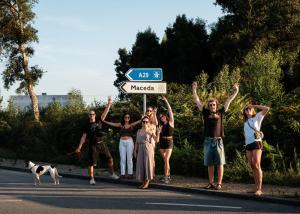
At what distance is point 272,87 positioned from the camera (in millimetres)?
20781

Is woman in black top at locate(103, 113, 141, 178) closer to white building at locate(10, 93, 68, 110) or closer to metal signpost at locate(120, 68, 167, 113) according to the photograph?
metal signpost at locate(120, 68, 167, 113)

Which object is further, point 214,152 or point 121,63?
point 121,63

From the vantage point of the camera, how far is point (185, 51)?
47375 millimetres

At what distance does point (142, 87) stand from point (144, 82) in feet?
0.52

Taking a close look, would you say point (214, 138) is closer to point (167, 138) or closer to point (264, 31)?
point (167, 138)

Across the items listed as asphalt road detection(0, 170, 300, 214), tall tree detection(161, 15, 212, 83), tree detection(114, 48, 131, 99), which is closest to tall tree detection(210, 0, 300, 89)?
tall tree detection(161, 15, 212, 83)

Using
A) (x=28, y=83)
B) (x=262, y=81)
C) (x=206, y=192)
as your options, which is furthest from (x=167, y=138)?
(x=28, y=83)

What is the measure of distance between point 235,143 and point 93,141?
4103mm

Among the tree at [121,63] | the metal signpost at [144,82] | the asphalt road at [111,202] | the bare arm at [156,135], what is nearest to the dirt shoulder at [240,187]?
the asphalt road at [111,202]

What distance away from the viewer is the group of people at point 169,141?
12.3 meters

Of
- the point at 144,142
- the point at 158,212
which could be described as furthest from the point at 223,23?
the point at 158,212

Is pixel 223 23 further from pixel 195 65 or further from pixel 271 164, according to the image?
pixel 271 164

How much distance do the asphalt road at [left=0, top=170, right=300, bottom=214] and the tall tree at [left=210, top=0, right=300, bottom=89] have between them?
88.2ft

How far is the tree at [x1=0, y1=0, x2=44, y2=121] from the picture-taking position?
33469mm
